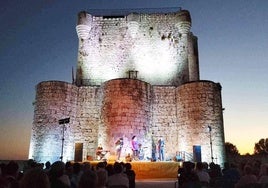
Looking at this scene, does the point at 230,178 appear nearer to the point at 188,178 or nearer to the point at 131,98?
the point at 188,178

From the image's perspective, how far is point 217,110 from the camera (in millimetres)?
19203

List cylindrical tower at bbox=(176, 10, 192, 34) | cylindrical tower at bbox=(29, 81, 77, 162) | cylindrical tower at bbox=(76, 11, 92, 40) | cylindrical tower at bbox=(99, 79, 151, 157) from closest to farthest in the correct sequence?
cylindrical tower at bbox=(99, 79, 151, 157) → cylindrical tower at bbox=(29, 81, 77, 162) → cylindrical tower at bbox=(176, 10, 192, 34) → cylindrical tower at bbox=(76, 11, 92, 40)

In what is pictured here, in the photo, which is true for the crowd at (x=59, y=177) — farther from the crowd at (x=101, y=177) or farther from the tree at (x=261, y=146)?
the tree at (x=261, y=146)

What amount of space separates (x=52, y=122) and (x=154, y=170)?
8.14 m

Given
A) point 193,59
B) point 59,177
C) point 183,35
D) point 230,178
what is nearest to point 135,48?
point 183,35

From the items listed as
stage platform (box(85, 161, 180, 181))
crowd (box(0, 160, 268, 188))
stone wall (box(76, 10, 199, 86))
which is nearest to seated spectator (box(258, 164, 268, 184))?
crowd (box(0, 160, 268, 188))

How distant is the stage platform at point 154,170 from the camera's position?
565 inches

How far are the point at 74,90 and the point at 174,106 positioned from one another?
290 inches

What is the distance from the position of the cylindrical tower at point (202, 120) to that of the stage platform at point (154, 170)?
402 cm

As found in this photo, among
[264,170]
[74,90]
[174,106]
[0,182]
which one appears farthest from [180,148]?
[0,182]

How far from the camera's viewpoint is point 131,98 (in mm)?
18500

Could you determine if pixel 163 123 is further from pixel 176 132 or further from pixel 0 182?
pixel 0 182

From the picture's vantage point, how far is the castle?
18.4m

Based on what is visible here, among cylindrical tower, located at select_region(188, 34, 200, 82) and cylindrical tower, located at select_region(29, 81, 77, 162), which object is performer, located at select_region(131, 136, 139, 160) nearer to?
cylindrical tower, located at select_region(29, 81, 77, 162)
